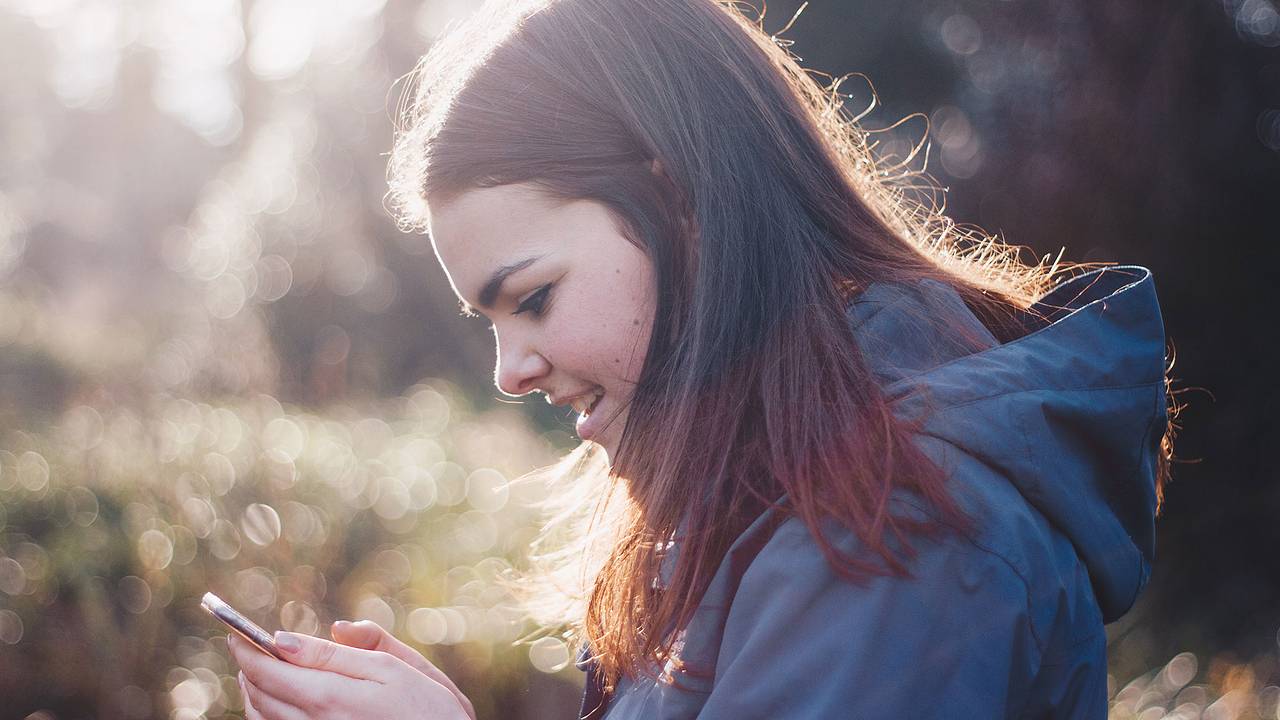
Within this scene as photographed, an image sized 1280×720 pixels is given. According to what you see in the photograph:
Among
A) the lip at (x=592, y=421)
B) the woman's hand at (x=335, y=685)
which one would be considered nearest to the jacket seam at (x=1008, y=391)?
the lip at (x=592, y=421)

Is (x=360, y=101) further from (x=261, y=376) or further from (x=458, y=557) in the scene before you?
(x=458, y=557)

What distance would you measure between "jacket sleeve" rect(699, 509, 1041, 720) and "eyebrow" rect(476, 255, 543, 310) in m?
0.74

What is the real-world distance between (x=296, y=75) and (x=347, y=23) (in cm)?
109

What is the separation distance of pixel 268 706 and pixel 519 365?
727 millimetres

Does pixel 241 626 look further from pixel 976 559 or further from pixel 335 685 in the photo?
pixel 976 559

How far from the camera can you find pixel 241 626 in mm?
1577

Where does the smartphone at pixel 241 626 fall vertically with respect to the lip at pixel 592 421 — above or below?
below

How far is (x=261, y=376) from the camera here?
6.83 m

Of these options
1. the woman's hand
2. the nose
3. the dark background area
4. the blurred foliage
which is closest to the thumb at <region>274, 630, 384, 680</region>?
the woman's hand

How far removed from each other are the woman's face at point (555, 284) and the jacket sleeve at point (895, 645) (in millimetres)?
605

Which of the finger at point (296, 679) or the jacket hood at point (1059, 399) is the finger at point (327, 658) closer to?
the finger at point (296, 679)

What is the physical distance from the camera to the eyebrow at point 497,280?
66.0 inches

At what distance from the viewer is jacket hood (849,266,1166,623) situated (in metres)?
1.24

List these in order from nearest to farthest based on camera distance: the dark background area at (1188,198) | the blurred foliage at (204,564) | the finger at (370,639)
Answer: the finger at (370,639), the blurred foliage at (204,564), the dark background area at (1188,198)
